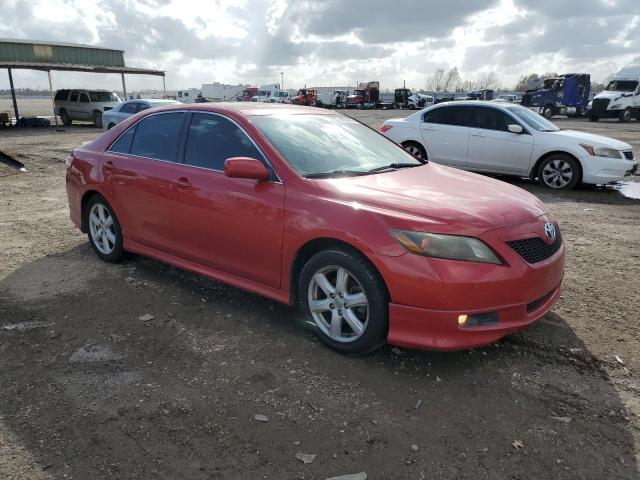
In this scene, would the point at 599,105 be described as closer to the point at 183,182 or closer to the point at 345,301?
the point at 183,182

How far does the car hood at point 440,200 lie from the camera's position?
117 inches

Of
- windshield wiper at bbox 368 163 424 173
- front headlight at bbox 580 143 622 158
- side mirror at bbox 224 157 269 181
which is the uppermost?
side mirror at bbox 224 157 269 181

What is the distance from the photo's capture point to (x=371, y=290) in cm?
304

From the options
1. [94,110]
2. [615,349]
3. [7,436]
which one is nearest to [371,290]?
[615,349]

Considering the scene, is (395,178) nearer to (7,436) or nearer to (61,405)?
(61,405)

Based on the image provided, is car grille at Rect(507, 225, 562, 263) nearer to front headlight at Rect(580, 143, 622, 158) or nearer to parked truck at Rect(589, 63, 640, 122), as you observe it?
front headlight at Rect(580, 143, 622, 158)

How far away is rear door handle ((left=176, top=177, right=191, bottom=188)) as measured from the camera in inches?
158

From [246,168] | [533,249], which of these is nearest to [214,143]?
[246,168]

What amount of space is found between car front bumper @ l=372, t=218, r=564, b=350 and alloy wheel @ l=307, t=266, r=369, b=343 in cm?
25

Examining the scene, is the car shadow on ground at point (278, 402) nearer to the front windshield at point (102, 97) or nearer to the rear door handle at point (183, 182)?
the rear door handle at point (183, 182)

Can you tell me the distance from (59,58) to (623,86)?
31.9 meters

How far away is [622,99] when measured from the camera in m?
29.1

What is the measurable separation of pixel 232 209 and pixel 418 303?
1549 millimetres

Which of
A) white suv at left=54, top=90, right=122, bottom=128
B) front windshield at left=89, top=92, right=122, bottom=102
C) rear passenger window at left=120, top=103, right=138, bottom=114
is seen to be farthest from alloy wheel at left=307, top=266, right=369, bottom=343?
front windshield at left=89, top=92, right=122, bottom=102
